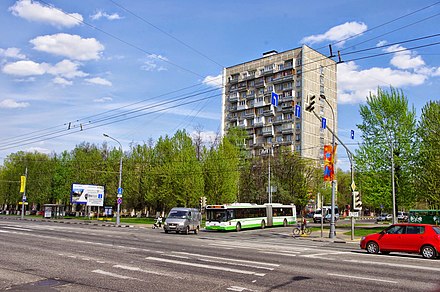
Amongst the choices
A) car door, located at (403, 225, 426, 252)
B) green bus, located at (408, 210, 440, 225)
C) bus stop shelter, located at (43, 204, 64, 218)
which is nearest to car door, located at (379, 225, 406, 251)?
car door, located at (403, 225, 426, 252)

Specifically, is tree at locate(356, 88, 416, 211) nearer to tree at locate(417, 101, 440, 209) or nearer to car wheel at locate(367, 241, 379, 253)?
Answer: tree at locate(417, 101, 440, 209)

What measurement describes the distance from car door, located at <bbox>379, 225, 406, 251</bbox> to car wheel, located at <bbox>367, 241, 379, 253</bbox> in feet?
0.78

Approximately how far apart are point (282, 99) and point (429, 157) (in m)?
48.1

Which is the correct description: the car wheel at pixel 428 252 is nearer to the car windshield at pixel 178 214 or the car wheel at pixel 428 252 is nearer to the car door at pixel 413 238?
the car door at pixel 413 238

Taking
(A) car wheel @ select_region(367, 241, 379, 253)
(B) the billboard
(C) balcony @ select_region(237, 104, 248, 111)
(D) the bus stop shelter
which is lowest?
(D) the bus stop shelter

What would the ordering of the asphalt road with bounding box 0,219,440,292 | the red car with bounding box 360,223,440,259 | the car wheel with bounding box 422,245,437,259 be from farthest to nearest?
the red car with bounding box 360,223,440,259 < the car wheel with bounding box 422,245,437,259 < the asphalt road with bounding box 0,219,440,292

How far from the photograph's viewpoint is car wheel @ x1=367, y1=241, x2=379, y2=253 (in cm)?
1866

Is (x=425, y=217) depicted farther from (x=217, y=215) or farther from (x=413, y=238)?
(x=413, y=238)

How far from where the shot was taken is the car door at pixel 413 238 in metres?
17.3

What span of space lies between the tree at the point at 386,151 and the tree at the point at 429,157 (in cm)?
82

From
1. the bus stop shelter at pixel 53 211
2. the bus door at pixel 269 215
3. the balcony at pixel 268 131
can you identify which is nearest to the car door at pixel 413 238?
the bus door at pixel 269 215

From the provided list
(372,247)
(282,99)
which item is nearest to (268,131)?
(282,99)

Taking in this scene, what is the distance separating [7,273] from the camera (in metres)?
10.7

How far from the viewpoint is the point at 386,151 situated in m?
41.8
